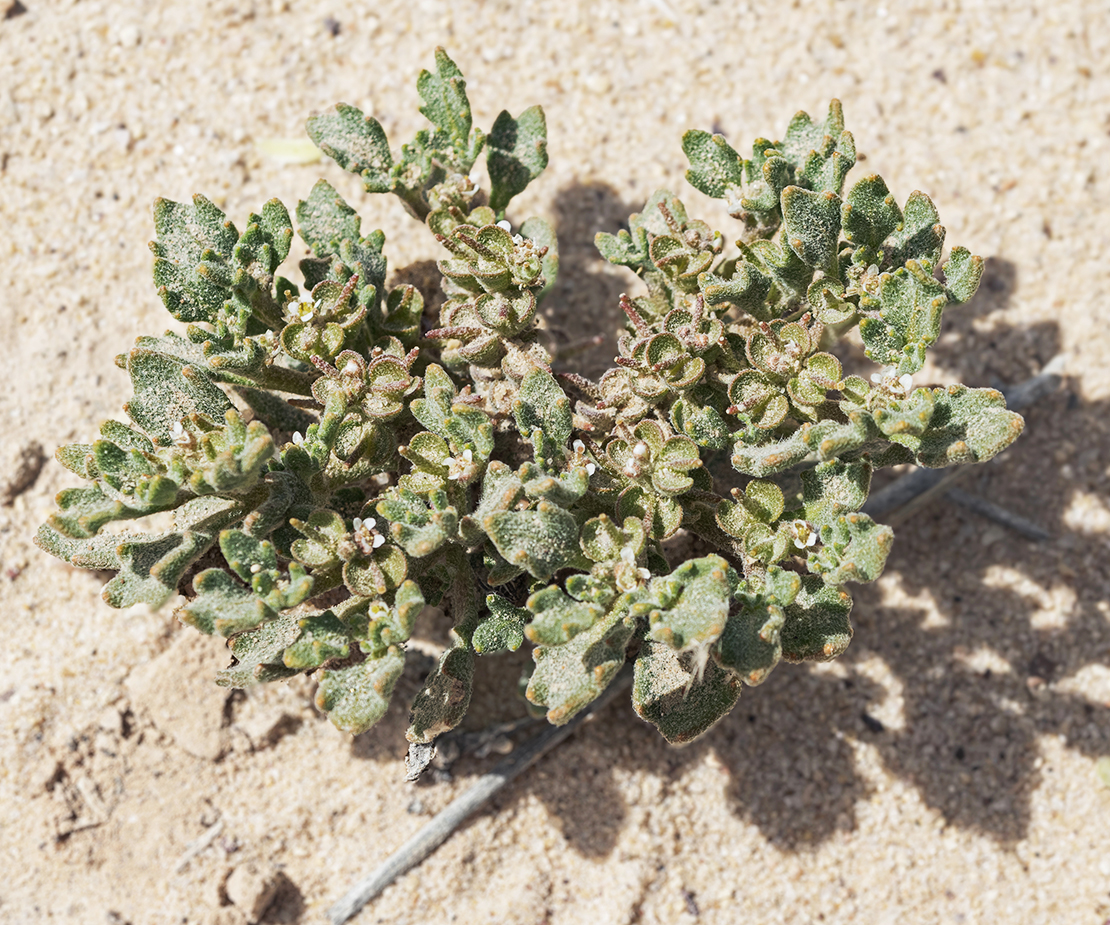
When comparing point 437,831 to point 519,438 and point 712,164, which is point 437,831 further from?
point 712,164

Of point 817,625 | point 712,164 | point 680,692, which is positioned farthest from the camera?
point 712,164

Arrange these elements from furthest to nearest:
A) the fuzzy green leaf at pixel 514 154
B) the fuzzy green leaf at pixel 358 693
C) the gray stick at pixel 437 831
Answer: the gray stick at pixel 437 831
the fuzzy green leaf at pixel 514 154
the fuzzy green leaf at pixel 358 693

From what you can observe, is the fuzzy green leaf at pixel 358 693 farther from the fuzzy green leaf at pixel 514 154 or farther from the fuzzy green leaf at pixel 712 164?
the fuzzy green leaf at pixel 712 164

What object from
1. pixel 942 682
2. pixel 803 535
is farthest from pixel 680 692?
pixel 942 682

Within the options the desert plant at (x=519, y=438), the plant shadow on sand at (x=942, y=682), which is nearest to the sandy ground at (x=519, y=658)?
the plant shadow on sand at (x=942, y=682)

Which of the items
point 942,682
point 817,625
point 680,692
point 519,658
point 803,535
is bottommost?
point 942,682

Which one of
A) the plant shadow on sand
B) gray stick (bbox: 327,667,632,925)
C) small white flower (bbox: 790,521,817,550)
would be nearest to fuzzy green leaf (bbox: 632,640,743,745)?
small white flower (bbox: 790,521,817,550)

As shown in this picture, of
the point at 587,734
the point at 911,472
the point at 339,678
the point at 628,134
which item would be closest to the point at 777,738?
the point at 587,734
